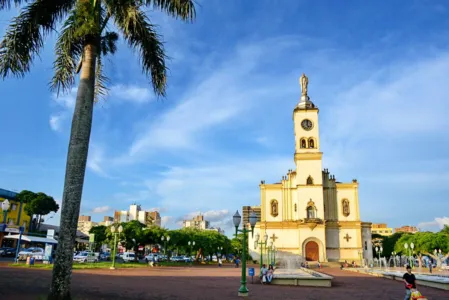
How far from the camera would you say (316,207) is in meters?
51.4

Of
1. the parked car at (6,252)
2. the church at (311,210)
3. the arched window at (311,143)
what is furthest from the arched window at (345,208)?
the parked car at (6,252)

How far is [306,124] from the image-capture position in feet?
183

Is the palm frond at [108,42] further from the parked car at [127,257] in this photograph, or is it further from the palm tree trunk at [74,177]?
the parked car at [127,257]

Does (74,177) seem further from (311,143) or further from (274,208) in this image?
(311,143)

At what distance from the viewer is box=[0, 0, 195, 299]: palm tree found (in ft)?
25.4

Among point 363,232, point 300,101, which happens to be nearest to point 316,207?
point 363,232

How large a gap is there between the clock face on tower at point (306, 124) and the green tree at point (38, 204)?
40169 mm

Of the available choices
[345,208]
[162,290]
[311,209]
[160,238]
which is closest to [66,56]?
[162,290]

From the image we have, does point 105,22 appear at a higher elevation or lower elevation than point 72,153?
higher

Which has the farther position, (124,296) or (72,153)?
(124,296)

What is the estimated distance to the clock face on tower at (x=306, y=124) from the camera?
5547cm

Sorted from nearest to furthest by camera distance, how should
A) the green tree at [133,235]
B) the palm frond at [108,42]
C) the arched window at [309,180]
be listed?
the palm frond at [108,42]
the green tree at [133,235]
the arched window at [309,180]

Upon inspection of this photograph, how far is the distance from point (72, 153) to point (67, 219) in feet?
4.55

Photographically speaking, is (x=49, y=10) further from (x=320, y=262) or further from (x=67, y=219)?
(x=320, y=262)
